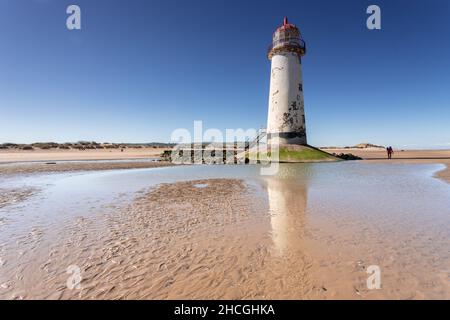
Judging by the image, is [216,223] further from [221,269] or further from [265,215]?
[221,269]

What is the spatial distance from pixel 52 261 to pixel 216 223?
4.22 metres

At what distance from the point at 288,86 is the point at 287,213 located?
24514 millimetres

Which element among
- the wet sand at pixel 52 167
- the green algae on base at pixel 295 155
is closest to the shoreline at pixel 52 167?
the wet sand at pixel 52 167

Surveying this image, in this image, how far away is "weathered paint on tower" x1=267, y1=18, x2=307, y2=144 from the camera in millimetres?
28656

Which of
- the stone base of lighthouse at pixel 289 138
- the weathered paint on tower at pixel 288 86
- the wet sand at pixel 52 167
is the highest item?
the weathered paint on tower at pixel 288 86

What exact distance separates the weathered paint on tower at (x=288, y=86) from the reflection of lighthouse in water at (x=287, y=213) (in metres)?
17.5

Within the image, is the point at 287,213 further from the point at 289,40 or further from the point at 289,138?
the point at 289,40

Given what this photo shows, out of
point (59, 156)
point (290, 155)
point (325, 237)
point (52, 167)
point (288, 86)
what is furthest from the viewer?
point (59, 156)

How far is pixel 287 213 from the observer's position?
7969mm

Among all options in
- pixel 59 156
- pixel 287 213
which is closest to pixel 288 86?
pixel 287 213

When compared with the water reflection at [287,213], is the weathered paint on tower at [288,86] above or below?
above

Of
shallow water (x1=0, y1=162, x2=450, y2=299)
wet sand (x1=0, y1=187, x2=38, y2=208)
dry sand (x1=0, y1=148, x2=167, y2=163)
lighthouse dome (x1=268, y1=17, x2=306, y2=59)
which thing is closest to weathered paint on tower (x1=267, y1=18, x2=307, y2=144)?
lighthouse dome (x1=268, y1=17, x2=306, y2=59)

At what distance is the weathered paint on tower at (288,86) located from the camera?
94.0 feet

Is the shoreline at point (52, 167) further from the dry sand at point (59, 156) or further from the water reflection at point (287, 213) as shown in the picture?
the water reflection at point (287, 213)
